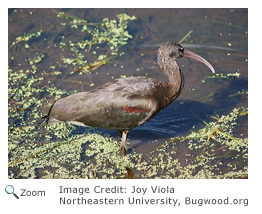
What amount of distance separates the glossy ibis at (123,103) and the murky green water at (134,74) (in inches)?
17.1

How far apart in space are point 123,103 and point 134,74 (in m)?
1.93

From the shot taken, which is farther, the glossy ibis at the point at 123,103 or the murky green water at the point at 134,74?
the murky green water at the point at 134,74

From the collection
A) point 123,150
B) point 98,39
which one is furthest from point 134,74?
point 123,150

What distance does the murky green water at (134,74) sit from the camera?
207 inches

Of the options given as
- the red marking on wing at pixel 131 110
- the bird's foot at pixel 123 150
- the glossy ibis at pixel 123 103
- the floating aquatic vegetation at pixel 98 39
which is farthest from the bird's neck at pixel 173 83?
the floating aquatic vegetation at pixel 98 39

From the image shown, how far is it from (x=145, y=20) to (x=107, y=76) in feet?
6.04

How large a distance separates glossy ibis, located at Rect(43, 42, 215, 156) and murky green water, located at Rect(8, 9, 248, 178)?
43 centimetres

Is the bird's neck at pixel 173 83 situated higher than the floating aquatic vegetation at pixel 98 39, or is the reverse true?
the floating aquatic vegetation at pixel 98 39

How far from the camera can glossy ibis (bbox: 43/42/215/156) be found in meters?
5.07
